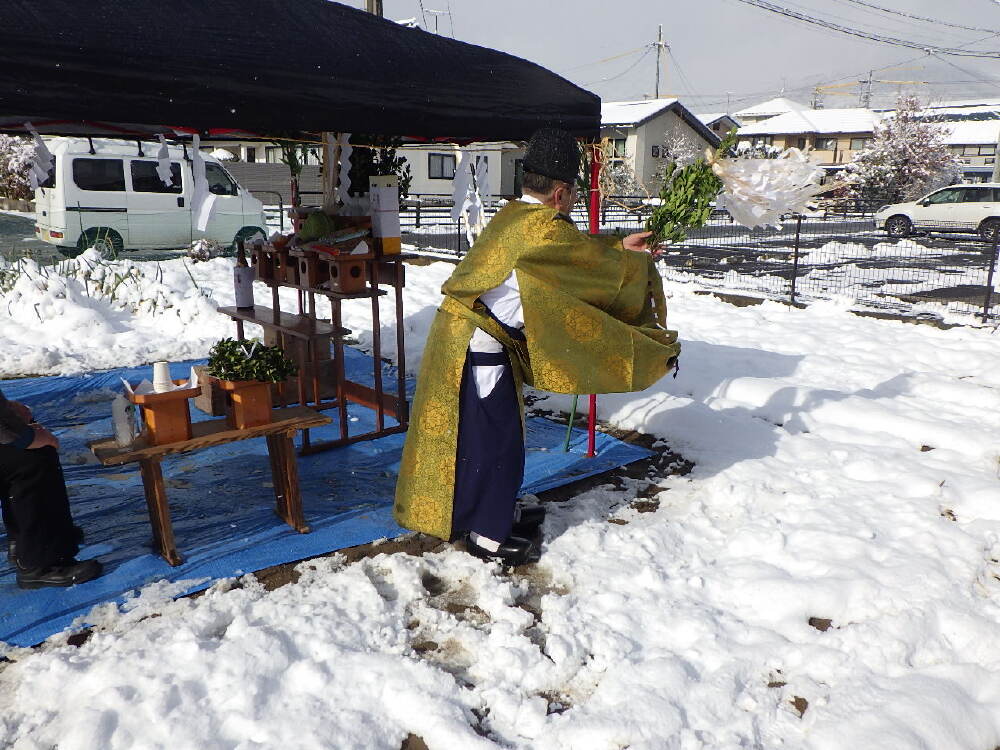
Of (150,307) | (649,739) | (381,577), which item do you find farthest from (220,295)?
(649,739)

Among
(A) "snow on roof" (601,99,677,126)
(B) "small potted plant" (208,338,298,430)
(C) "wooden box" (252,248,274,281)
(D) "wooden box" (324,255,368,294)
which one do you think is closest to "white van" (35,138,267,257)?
(C) "wooden box" (252,248,274,281)

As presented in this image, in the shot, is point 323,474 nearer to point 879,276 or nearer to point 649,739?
point 649,739

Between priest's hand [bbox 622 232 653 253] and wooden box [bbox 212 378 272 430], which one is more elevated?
priest's hand [bbox 622 232 653 253]

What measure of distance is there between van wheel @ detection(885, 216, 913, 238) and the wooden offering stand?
18382mm

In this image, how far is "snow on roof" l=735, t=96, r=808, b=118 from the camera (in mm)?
56000

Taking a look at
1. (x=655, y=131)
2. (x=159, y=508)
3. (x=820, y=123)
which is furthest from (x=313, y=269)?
(x=820, y=123)

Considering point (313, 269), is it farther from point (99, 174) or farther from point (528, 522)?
point (99, 174)

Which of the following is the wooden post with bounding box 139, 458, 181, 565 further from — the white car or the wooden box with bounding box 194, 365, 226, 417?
the white car

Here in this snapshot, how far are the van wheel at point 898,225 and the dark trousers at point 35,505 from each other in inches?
808

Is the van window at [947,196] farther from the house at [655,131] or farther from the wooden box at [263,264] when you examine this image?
the wooden box at [263,264]

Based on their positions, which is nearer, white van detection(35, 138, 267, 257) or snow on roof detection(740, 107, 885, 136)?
white van detection(35, 138, 267, 257)

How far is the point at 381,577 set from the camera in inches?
124

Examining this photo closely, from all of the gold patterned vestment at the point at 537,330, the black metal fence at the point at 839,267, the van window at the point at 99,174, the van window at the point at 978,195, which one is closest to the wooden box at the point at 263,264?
the gold patterned vestment at the point at 537,330

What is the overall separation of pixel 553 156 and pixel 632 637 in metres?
1.80
